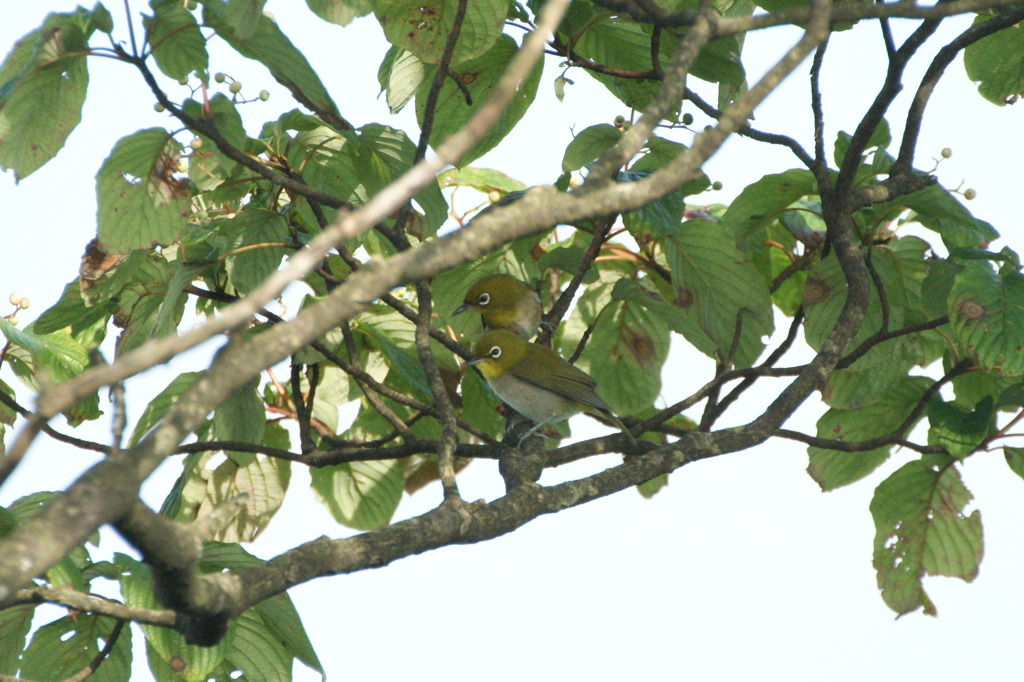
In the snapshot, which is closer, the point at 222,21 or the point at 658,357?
the point at 222,21

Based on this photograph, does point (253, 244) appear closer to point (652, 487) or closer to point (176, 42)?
point (176, 42)

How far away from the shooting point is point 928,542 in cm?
386

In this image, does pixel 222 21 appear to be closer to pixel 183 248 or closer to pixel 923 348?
pixel 183 248

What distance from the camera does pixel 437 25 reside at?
2957 millimetres

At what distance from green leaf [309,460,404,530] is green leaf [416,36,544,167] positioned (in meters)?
1.65

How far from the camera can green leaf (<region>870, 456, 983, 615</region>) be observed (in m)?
3.80

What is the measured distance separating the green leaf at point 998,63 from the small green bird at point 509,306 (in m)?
2.17

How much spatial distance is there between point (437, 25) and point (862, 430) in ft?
8.06

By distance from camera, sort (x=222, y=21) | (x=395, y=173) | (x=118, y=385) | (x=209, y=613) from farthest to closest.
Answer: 1. (x=395, y=173)
2. (x=222, y=21)
3. (x=209, y=613)
4. (x=118, y=385)

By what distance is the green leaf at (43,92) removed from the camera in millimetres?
2588

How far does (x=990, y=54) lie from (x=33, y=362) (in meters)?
4.10

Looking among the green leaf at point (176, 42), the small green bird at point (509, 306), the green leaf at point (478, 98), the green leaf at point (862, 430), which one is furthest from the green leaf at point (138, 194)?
the green leaf at point (862, 430)

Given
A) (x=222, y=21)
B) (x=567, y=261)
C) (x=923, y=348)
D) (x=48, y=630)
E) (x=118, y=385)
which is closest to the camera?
(x=118, y=385)

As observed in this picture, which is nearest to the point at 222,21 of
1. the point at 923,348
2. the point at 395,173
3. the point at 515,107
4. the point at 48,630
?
the point at 395,173
